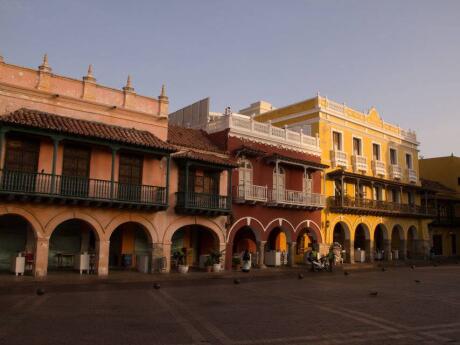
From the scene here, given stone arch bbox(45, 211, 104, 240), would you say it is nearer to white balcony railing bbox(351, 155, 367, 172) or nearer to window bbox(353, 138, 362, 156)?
white balcony railing bbox(351, 155, 367, 172)

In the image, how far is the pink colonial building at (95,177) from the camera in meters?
18.1

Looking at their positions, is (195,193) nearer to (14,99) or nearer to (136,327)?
(14,99)

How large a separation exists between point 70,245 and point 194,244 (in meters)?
7.30

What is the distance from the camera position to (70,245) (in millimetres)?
21531

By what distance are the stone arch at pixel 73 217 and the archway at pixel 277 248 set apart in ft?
37.9

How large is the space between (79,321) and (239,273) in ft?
45.2

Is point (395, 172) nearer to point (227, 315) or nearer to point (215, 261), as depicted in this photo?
point (215, 261)

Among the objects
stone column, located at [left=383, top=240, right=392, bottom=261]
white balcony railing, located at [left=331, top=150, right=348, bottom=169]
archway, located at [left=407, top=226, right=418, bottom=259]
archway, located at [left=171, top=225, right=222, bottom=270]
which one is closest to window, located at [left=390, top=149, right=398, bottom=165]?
archway, located at [left=407, top=226, right=418, bottom=259]

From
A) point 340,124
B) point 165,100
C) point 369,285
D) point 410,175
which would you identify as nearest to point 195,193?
point 165,100

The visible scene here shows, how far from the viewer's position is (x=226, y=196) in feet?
77.9

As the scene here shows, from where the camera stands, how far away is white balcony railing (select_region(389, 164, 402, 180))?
3731 cm

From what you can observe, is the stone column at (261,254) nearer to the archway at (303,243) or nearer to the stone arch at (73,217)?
the archway at (303,243)

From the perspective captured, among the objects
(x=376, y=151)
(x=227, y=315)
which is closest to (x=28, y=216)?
(x=227, y=315)

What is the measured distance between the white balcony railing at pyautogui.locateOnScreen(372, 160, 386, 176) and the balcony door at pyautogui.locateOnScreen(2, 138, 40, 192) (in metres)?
25.8
